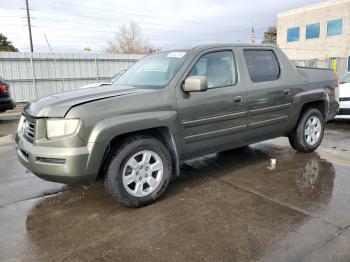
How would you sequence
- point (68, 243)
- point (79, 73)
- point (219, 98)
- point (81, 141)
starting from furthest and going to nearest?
point (79, 73) → point (219, 98) → point (81, 141) → point (68, 243)

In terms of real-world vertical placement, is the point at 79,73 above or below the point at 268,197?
above

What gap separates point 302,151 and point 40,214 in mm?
4194

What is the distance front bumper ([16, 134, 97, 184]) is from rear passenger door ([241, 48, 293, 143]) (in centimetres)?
232

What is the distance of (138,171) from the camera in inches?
144

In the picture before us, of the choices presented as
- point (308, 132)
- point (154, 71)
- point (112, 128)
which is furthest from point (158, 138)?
point (308, 132)

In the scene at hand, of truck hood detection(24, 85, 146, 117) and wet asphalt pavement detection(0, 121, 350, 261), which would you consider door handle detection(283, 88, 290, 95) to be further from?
truck hood detection(24, 85, 146, 117)

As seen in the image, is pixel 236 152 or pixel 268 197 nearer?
pixel 268 197

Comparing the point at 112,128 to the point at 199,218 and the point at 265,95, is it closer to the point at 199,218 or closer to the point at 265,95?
the point at 199,218

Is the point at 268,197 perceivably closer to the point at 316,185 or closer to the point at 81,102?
the point at 316,185

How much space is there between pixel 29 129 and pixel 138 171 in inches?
49.1

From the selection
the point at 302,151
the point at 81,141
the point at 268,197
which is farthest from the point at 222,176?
the point at 81,141

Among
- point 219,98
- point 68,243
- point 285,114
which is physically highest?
point 219,98

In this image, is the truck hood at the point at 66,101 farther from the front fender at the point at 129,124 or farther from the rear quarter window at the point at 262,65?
the rear quarter window at the point at 262,65

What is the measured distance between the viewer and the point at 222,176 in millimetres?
4711
